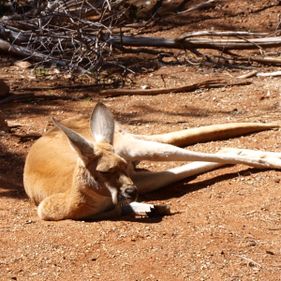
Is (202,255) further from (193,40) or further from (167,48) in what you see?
(167,48)

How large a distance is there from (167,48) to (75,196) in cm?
493

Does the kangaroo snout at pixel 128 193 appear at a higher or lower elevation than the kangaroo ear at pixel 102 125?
lower

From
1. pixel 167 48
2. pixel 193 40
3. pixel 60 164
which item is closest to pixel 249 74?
pixel 193 40

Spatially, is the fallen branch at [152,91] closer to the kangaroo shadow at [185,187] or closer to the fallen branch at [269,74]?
the fallen branch at [269,74]

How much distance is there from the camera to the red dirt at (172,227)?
12.9 feet

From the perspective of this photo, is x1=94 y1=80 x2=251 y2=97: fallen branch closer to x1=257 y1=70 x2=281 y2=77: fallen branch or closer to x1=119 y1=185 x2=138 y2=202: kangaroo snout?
x1=257 y1=70 x2=281 y2=77: fallen branch

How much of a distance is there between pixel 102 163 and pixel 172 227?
561mm

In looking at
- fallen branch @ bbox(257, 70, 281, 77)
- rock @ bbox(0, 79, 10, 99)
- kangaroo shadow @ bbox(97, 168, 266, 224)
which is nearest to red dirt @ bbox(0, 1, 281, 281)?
kangaroo shadow @ bbox(97, 168, 266, 224)

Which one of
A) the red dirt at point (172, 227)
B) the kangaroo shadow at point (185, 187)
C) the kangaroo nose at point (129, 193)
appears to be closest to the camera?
the red dirt at point (172, 227)

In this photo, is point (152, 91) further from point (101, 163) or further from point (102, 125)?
point (101, 163)

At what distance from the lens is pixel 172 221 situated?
15.1 feet

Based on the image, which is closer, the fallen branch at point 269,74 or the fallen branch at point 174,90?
the fallen branch at point 174,90

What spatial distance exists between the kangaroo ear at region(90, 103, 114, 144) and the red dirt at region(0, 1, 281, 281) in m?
0.52

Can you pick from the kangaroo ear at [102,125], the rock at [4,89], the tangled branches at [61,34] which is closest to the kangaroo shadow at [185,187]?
the kangaroo ear at [102,125]
